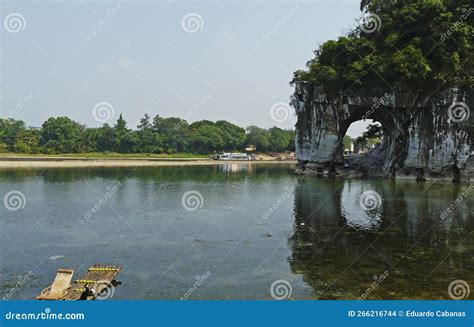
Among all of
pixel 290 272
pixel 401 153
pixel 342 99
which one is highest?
pixel 342 99

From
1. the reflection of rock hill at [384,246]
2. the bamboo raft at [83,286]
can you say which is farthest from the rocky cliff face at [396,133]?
the bamboo raft at [83,286]

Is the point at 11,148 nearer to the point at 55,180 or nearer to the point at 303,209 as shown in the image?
the point at 55,180

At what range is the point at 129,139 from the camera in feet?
323

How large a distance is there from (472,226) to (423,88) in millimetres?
29341

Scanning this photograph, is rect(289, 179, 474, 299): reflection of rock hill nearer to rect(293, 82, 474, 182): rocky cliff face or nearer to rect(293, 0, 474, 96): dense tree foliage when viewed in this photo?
rect(293, 82, 474, 182): rocky cliff face

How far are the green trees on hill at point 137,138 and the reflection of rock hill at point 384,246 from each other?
73.7 metres

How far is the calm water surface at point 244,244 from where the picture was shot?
14.1 metres

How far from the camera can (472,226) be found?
76.4ft

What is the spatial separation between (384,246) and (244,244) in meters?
6.31

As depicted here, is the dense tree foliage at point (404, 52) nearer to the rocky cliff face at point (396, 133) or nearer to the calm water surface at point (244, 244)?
the rocky cliff face at point (396, 133)

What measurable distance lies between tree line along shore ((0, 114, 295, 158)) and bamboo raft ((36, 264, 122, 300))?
8305 centimetres

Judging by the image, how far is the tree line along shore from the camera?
91.4 m

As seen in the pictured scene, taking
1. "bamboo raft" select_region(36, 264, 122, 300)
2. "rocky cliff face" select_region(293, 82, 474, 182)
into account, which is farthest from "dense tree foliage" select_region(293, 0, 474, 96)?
"bamboo raft" select_region(36, 264, 122, 300)

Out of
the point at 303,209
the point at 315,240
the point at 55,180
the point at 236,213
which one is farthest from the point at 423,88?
the point at 55,180
